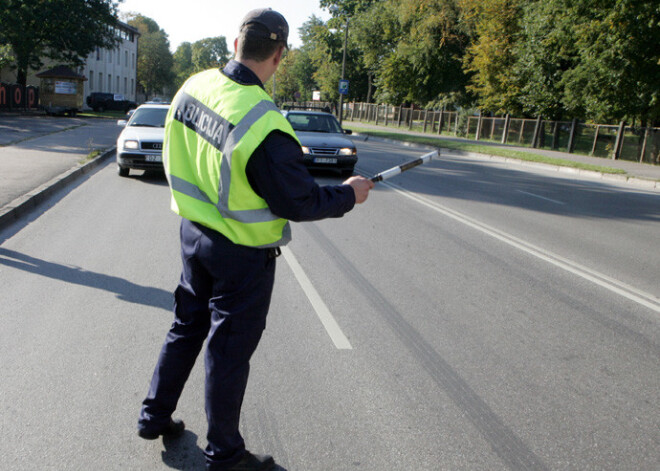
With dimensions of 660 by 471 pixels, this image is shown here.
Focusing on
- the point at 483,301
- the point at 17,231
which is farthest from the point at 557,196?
the point at 17,231

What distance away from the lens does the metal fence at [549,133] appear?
26625 mm

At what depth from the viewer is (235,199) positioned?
2.44m

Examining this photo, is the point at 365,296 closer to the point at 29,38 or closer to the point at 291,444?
the point at 291,444

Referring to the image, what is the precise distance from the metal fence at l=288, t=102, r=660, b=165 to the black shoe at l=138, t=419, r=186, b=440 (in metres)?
27.2

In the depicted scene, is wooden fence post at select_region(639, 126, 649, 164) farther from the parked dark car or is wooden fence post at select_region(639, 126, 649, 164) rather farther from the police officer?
the parked dark car

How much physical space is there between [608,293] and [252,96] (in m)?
4.86

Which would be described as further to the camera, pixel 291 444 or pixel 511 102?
pixel 511 102

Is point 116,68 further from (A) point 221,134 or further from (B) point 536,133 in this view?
(A) point 221,134

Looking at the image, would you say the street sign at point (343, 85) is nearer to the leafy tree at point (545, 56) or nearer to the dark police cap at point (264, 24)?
the leafy tree at point (545, 56)

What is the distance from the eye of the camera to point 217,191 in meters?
2.47

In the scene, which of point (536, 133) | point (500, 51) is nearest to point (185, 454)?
point (536, 133)

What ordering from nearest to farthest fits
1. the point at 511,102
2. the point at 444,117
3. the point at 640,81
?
the point at 640,81 → the point at 511,102 → the point at 444,117

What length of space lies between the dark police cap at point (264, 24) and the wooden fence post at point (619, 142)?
28484mm

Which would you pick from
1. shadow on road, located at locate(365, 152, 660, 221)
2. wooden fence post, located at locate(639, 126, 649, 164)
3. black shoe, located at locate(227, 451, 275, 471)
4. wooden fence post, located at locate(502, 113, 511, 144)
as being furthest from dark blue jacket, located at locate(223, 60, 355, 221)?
wooden fence post, located at locate(502, 113, 511, 144)
